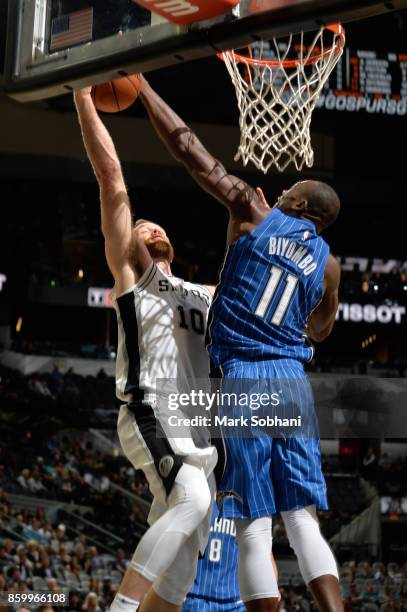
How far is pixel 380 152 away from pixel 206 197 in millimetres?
2990

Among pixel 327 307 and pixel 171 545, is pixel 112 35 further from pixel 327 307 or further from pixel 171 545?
pixel 171 545

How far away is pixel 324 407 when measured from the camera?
15.8 feet

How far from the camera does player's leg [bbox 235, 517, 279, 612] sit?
9.96ft

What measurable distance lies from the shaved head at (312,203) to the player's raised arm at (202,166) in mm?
Answer: 149

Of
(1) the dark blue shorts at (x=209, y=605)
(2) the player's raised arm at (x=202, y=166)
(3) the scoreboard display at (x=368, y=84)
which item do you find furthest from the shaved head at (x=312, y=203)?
(3) the scoreboard display at (x=368, y=84)

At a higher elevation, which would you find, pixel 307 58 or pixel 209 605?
pixel 307 58

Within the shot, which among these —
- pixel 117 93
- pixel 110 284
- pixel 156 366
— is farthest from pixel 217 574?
pixel 110 284

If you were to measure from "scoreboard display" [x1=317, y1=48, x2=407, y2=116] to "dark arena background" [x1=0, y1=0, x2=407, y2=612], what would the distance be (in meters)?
0.02

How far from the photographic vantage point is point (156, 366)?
12.2ft

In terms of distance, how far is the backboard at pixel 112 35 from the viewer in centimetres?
280

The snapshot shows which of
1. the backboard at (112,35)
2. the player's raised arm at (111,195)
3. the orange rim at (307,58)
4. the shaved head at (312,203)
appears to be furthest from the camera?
the orange rim at (307,58)

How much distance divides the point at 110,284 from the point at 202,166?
13.2 metres

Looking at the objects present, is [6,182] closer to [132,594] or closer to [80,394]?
[80,394]

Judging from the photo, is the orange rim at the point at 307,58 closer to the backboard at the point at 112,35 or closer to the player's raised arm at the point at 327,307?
the backboard at the point at 112,35
